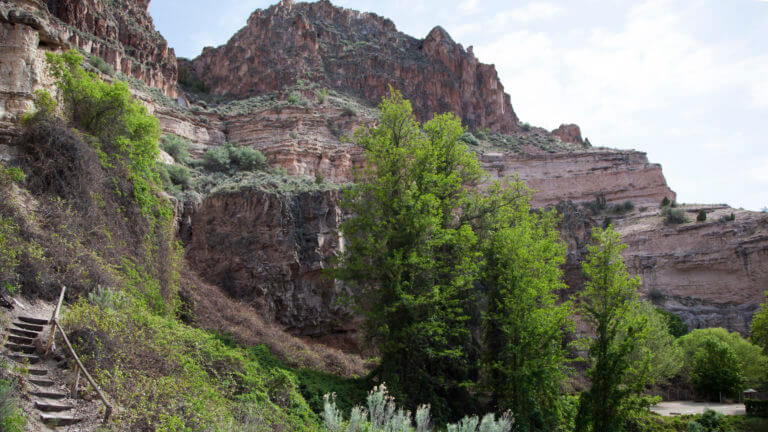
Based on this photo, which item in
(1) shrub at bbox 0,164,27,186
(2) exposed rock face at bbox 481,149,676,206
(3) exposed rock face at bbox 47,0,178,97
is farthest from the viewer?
(2) exposed rock face at bbox 481,149,676,206

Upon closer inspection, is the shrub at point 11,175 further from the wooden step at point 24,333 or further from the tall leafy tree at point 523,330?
the tall leafy tree at point 523,330

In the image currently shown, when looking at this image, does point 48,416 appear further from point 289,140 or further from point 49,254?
point 289,140

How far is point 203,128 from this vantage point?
39781 mm

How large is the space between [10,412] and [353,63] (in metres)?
56.2

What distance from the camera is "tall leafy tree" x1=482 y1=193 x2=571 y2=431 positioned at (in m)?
15.5

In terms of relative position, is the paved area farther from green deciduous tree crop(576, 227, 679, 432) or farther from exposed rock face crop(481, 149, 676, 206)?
exposed rock face crop(481, 149, 676, 206)

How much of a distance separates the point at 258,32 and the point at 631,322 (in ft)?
168

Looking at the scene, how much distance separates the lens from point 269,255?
22812mm

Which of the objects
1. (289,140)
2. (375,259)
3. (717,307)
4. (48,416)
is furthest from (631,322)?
(717,307)

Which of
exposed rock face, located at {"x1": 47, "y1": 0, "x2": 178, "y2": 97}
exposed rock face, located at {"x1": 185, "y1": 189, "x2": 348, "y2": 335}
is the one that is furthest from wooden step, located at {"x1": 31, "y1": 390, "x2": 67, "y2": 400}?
exposed rock face, located at {"x1": 47, "y1": 0, "x2": 178, "y2": 97}

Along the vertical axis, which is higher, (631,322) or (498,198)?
(498,198)

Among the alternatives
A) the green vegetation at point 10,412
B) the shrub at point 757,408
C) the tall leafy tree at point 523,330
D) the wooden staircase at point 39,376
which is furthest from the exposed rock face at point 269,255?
the shrub at point 757,408

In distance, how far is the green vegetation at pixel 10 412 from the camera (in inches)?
265

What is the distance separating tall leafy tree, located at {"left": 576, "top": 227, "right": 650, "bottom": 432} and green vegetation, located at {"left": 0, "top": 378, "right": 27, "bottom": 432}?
14.9m
